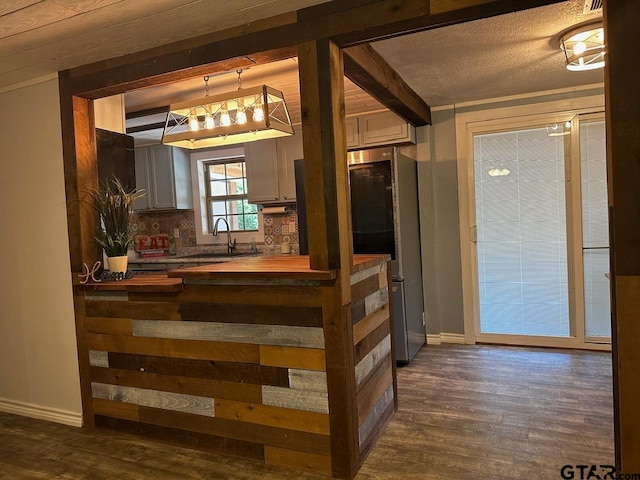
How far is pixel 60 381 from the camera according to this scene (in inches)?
111

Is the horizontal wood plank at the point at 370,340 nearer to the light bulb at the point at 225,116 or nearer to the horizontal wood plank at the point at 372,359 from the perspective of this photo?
the horizontal wood plank at the point at 372,359

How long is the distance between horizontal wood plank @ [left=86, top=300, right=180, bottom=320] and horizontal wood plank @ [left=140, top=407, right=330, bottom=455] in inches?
20.9

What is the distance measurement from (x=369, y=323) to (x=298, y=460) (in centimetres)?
76

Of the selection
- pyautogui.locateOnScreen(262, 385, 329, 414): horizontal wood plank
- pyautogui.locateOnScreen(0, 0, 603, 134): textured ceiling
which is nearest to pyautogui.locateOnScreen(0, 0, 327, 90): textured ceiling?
pyautogui.locateOnScreen(0, 0, 603, 134): textured ceiling

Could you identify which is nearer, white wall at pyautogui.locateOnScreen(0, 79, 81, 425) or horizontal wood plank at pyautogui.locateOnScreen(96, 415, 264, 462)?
horizontal wood plank at pyautogui.locateOnScreen(96, 415, 264, 462)

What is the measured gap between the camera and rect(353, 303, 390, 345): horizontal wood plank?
2.18 meters

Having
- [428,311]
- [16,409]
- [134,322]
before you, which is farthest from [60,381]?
[428,311]

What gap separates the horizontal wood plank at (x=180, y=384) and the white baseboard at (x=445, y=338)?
2429mm

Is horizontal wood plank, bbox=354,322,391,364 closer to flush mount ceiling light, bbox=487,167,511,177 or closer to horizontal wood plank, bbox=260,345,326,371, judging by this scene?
horizontal wood plank, bbox=260,345,326,371

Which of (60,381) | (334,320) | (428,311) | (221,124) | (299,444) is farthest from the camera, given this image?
(428,311)

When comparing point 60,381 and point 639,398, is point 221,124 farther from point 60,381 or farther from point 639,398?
point 639,398

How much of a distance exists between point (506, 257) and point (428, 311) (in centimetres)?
87

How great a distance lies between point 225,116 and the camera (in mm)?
2344

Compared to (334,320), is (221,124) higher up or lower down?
higher up
